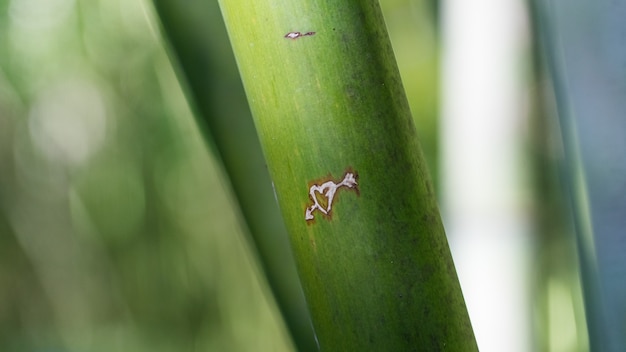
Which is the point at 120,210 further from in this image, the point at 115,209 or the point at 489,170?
the point at 489,170

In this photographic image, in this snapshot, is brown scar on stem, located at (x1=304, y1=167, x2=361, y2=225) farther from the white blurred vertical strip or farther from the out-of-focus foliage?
the out-of-focus foliage

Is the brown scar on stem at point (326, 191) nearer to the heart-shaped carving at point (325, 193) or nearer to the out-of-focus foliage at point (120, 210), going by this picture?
the heart-shaped carving at point (325, 193)

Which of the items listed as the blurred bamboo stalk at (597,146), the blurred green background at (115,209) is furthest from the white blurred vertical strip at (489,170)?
the blurred green background at (115,209)

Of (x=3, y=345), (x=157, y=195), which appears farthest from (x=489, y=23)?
(x=3, y=345)

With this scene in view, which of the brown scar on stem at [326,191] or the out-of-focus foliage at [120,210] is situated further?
the out-of-focus foliage at [120,210]

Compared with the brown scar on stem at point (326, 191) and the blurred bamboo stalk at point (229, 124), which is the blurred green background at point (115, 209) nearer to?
the blurred bamboo stalk at point (229, 124)

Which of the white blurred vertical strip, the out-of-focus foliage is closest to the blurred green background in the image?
the out-of-focus foliage
